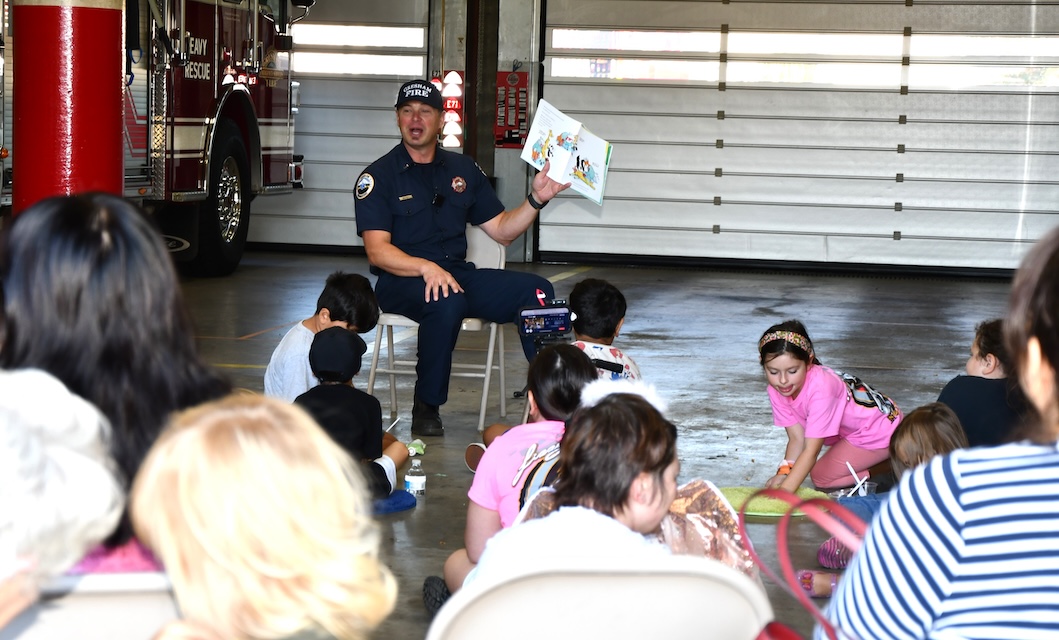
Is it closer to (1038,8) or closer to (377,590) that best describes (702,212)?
(1038,8)

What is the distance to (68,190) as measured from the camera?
3.49 m

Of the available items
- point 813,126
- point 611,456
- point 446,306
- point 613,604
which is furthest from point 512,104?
point 613,604

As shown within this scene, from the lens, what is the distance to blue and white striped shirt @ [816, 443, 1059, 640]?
1.22 metres

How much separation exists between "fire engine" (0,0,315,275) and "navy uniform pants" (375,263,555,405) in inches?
123

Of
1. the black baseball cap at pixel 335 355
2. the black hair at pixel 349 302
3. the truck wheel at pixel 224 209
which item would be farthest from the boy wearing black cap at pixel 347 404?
the truck wheel at pixel 224 209

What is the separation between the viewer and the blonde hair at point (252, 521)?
1292 mm

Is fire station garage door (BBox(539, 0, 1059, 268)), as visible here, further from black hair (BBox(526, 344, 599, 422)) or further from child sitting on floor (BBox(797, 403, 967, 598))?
black hair (BBox(526, 344, 599, 422))

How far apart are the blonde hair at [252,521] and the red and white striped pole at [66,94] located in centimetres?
225

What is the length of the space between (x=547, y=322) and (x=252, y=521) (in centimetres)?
319

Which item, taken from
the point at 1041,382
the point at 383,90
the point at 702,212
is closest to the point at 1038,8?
the point at 702,212

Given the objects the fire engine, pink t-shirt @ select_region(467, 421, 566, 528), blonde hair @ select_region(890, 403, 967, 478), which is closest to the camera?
pink t-shirt @ select_region(467, 421, 566, 528)

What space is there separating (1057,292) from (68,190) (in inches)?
115

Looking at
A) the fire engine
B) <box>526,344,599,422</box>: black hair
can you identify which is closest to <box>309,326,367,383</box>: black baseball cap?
<box>526,344,599,422</box>: black hair

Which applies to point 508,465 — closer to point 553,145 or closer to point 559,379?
point 559,379
